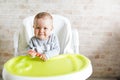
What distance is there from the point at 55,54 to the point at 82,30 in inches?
31.7

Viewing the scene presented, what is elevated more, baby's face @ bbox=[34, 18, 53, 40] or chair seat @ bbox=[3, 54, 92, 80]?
baby's face @ bbox=[34, 18, 53, 40]

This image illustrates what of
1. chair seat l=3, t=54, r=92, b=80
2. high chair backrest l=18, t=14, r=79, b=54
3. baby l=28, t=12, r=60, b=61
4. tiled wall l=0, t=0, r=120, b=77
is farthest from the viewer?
tiled wall l=0, t=0, r=120, b=77

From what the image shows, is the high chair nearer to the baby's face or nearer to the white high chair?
the white high chair

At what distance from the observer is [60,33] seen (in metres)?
2.16

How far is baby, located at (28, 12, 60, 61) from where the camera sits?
1.84 metres

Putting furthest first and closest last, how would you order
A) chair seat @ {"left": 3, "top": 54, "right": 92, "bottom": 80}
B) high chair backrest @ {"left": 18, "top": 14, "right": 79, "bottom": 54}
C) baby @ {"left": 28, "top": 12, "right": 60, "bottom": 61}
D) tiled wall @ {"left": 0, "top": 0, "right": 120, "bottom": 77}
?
tiled wall @ {"left": 0, "top": 0, "right": 120, "bottom": 77}, high chair backrest @ {"left": 18, "top": 14, "right": 79, "bottom": 54}, baby @ {"left": 28, "top": 12, "right": 60, "bottom": 61}, chair seat @ {"left": 3, "top": 54, "right": 92, "bottom": 80}

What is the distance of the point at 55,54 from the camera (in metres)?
1.92

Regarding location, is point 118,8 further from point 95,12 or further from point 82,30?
point 82,30

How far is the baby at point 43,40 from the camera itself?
72.5 inches

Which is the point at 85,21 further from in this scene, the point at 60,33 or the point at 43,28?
the point at 43,28

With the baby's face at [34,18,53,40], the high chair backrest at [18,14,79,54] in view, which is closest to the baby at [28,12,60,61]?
the baby's face at [34,18,53,40]

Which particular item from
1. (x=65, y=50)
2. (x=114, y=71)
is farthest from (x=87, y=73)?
(x=114, y=71)

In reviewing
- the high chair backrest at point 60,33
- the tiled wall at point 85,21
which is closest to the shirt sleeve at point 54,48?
the high chair backrest at point 60,33

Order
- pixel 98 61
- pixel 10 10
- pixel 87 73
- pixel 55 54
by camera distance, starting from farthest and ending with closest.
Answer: pixel 98 61
pixel 10 10
pixel 55 54
pixel 87 73
